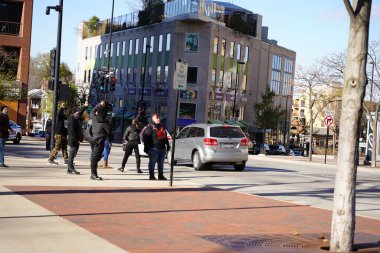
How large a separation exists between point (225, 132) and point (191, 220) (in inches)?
468

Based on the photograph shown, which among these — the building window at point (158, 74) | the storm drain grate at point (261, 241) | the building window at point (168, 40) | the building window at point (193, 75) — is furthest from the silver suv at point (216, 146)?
the building window at point (158, 74)

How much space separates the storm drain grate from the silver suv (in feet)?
40.6

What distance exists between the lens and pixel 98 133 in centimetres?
1419

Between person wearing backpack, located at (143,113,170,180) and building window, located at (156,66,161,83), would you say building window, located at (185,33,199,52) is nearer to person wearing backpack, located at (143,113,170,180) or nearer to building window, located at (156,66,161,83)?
building window, located at (156,66,161,83)

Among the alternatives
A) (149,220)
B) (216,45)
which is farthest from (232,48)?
(149,220)

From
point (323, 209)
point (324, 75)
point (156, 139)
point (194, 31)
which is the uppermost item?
point (194, 31)

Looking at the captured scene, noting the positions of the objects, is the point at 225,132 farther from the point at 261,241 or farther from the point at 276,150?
the point at 276,150

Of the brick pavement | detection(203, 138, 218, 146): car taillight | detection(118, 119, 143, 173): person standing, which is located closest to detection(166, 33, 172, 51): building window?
detection(203, 138, 218, 146): car taillight

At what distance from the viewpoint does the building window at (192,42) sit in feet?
207

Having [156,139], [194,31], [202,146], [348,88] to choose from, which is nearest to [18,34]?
[194,31]

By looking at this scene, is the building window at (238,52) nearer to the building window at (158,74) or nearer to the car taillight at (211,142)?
the building window at (158,74)

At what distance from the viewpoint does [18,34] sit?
47312 mm

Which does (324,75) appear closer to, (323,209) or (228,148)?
(228,148)

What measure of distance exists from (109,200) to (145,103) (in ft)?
186
